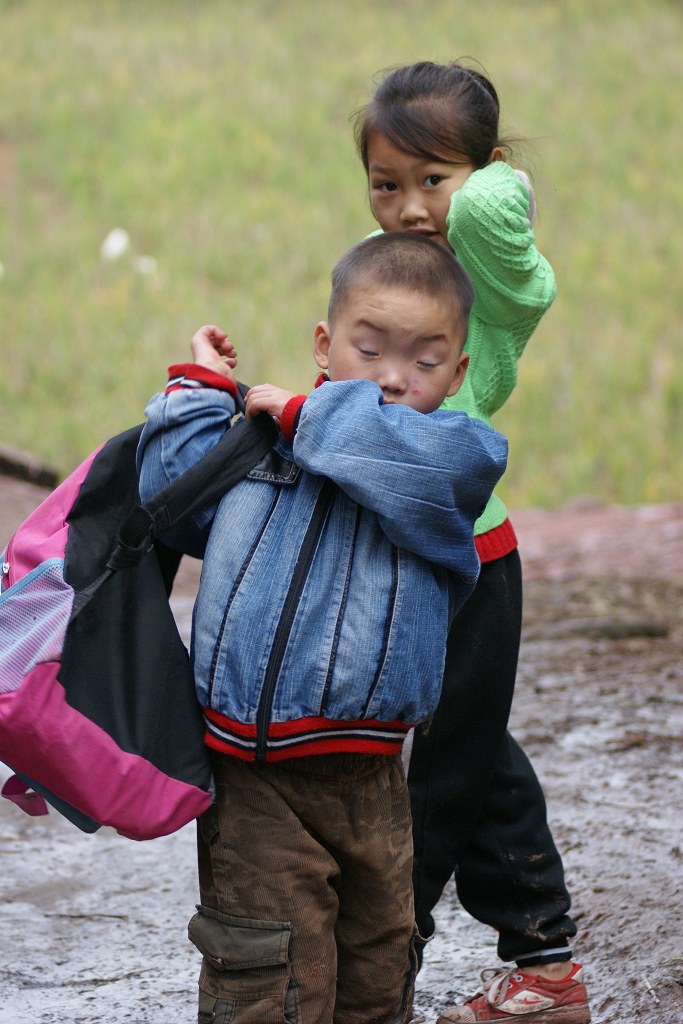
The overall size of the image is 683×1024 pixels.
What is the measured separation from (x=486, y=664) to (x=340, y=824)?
0.50 meters

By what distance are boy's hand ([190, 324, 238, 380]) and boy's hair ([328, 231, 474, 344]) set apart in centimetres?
18

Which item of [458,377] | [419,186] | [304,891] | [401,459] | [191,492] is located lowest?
[304,891]

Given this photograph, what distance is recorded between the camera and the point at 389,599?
193 cm

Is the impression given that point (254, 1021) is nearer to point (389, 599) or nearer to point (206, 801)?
point (206, 801)

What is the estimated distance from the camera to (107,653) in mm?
1903

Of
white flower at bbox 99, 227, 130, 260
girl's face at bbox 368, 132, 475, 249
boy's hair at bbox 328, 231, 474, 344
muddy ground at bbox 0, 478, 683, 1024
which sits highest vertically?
girl's face at bbox 368, 132, 475, 249

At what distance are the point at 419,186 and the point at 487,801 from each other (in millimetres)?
1187

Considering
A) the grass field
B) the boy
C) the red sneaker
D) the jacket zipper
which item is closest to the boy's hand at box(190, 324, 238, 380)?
the boy

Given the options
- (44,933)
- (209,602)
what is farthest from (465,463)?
(44,933)

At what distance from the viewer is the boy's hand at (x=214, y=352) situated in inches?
79.2

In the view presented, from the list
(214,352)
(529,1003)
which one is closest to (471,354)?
(214,352)

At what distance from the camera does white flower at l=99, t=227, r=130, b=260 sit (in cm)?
1432

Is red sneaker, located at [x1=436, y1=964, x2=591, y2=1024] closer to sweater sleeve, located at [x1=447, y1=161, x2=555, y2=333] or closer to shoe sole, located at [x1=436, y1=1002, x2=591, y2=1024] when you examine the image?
shoe sole, located at [x1=436, y1=1002, x2=591, y2=1024]

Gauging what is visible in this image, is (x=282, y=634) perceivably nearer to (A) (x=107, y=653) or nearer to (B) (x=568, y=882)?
(A) (x=107, y=653)
